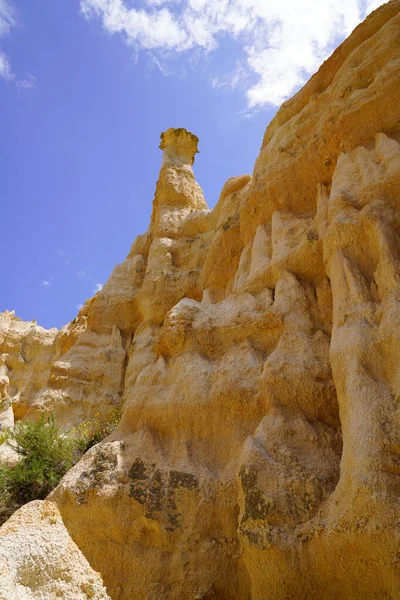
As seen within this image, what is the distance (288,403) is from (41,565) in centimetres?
434

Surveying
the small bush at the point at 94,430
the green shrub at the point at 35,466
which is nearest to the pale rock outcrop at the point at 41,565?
the green shrub at the point at 35,466

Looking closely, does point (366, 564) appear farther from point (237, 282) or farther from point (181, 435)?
point (237, 282)

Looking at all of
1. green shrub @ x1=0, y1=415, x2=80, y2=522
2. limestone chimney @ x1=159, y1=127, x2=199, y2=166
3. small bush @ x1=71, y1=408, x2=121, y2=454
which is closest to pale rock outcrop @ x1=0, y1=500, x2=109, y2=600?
green shrub @ x1=0, y1=415, x2=80, y2=522

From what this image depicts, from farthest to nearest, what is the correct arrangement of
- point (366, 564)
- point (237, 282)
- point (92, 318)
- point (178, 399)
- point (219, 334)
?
point (92, 318) < point (237, 282) < point (219, 334) < point (178, 399) < point (366, 564)

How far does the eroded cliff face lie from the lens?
16.4ft

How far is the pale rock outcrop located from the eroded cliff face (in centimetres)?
243

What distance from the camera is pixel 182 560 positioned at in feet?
20.8

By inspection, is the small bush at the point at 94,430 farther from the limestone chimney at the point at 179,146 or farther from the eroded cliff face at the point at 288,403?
the limestone chimney at the point at 179,146

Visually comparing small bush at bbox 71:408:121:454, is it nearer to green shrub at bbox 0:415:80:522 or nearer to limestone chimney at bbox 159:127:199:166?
green shrub at bbox 0:415:80:522

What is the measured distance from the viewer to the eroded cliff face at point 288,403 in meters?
4.99

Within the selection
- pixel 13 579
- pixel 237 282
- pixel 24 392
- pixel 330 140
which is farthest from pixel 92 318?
pixel 13 579

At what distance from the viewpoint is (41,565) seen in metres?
3.62

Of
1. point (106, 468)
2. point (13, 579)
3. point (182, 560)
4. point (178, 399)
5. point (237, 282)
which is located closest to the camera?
point (13, 579)

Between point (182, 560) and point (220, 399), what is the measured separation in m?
2.56
